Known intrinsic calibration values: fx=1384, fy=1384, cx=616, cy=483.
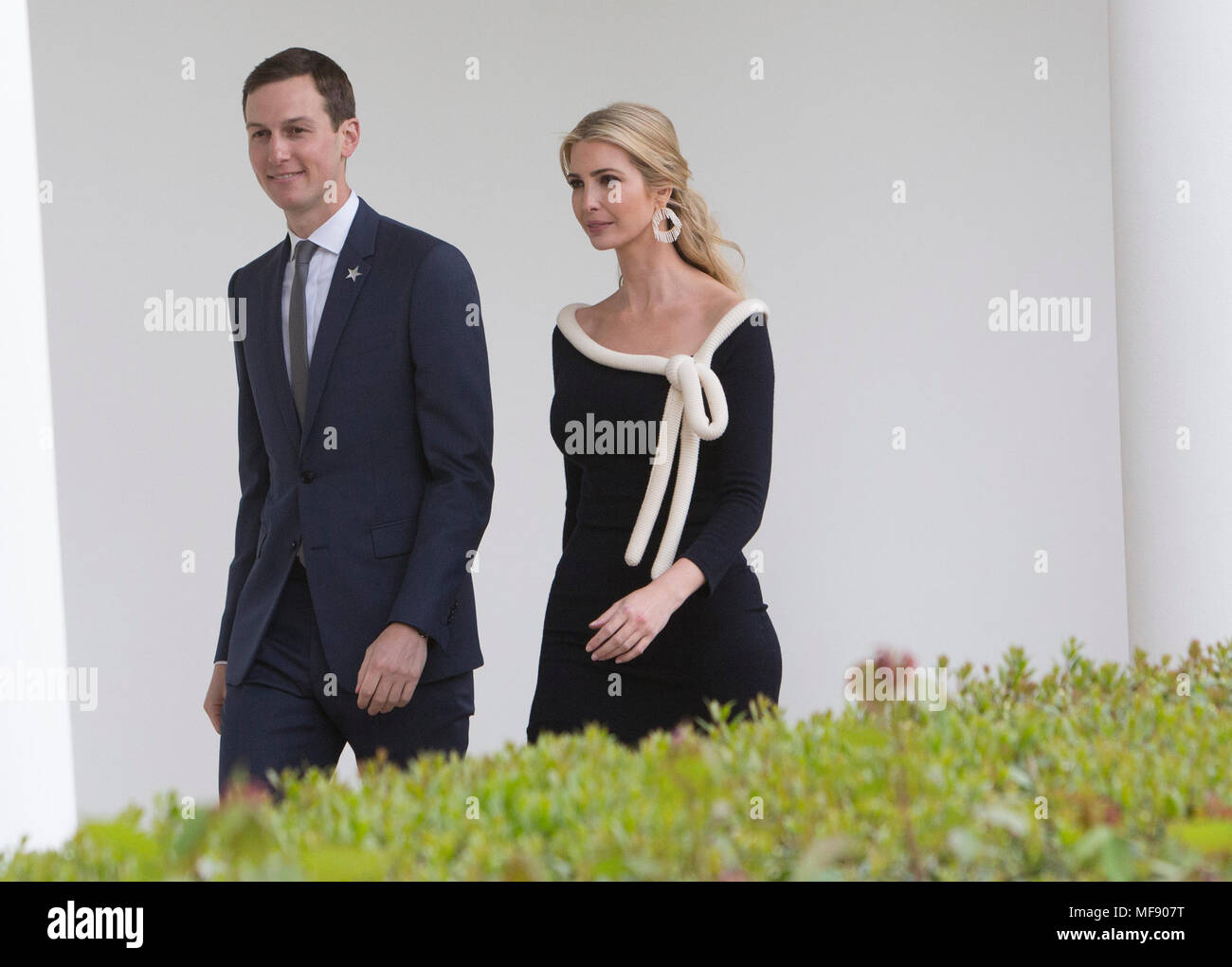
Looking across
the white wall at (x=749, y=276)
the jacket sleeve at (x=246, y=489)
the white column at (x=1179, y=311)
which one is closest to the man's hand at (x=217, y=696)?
the jacket sleeve at (x=246, y=489)

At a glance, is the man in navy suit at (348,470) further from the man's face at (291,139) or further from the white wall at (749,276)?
the white wall at (749,276)

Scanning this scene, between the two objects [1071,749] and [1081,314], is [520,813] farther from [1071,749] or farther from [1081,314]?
[1081,314]

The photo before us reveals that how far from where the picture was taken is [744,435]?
11.4ft

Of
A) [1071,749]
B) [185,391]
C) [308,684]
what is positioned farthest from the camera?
[185,391]

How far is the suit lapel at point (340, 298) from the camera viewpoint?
11.0 ft

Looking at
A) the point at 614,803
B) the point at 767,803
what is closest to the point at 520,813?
the point at 614,803

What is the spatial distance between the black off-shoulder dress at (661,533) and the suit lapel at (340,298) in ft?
2.05

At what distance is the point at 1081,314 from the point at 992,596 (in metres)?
1.44

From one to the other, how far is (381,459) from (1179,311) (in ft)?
7.18

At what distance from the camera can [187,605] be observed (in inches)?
262

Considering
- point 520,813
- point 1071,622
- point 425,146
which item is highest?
point 425,146

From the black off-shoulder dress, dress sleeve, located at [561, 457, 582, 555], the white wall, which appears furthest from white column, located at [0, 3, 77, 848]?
the white wall

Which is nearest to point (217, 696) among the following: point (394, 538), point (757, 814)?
point (394, 538)

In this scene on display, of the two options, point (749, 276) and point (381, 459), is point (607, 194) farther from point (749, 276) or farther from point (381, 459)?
point (749, 276)
